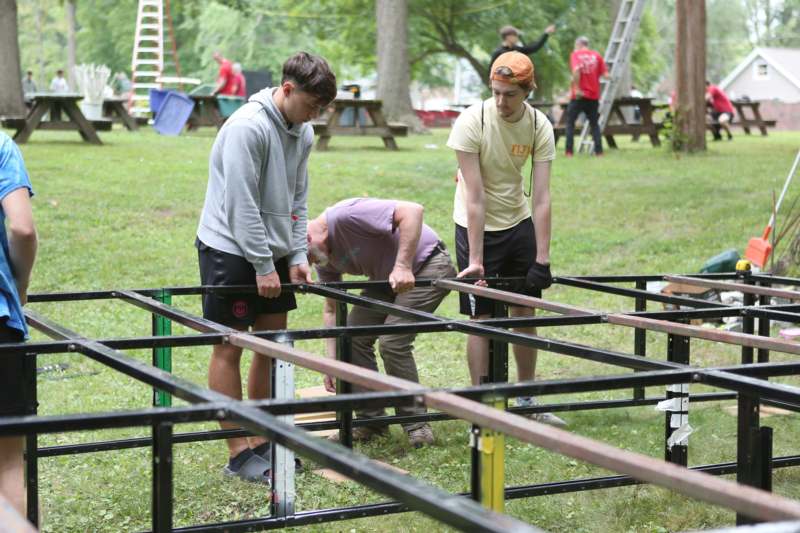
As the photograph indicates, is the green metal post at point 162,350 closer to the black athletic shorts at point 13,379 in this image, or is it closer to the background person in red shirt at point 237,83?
the black athletic shorts at point 13,379

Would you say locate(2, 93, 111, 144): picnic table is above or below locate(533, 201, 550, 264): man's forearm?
above

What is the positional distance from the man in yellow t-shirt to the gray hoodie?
2.87ft

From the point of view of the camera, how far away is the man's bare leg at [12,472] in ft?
11.7

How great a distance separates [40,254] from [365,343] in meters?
4.86

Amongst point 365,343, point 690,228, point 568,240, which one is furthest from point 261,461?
point 690,228

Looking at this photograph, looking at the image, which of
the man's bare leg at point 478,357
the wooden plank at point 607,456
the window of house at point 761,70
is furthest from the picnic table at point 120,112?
the window of house at point 761,70

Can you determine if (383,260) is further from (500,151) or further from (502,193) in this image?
(500,151)

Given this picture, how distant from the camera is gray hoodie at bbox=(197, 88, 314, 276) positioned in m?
4.33

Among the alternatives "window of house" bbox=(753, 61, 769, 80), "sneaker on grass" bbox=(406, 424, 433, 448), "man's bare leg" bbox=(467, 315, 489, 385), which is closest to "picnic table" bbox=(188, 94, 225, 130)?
"man's bare leg" bbox=(467, 315, 489, 385)

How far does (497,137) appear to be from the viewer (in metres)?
5.23

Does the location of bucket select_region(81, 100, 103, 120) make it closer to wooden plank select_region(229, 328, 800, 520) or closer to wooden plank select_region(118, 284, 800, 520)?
wooden plank select_region(118, 284, 800, 520)

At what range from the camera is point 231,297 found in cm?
460

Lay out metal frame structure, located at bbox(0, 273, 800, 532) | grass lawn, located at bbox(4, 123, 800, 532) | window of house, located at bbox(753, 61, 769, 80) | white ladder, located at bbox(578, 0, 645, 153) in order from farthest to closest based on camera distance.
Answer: window of house, located at bbox(753, 61, 769, 80)
white ladder, located at bbox(578, 0, 645, 153)
grass lawn, located at bbox(4, 123, 800, 532)
metal frame structure, located at bbox(0, 273, 800, 532)

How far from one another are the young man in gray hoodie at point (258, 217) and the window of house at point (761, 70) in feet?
227
